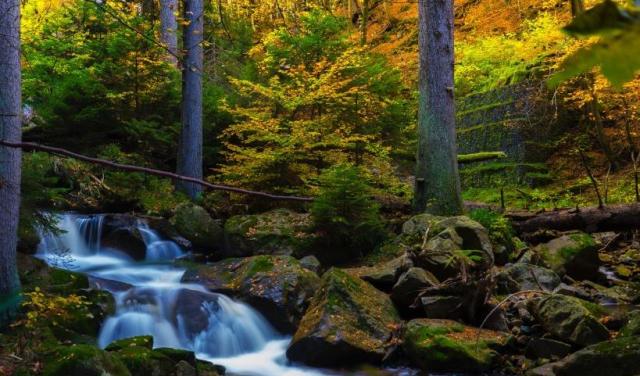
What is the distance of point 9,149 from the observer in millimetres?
5461

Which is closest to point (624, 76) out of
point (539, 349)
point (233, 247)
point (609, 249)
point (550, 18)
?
point (539, 349)

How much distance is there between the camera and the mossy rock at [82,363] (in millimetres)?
4641

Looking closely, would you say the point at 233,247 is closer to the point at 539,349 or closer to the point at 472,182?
the point at 539,349

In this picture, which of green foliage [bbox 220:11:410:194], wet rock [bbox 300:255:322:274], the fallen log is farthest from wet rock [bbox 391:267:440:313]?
green foliage [bbox 220:11:410:194]

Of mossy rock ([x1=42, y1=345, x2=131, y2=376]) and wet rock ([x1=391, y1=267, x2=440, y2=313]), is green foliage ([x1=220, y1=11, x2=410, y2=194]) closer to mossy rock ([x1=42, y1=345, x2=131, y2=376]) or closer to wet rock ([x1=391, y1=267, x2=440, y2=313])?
wet rock ([x1=391, y1=267, x2=440, y2=313])

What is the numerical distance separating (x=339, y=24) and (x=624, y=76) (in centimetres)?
1266

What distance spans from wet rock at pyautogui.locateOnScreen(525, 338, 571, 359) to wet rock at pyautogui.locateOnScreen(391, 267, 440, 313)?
5.00ft

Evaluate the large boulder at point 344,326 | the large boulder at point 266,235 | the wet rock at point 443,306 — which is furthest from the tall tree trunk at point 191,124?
the wet rock at point 443,306

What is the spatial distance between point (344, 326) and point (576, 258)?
4.33 m

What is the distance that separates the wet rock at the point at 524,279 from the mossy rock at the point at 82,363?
4.87 meters

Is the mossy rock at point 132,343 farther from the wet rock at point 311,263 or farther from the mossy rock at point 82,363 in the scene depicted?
the wet rock at point 311,263

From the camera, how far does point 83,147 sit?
512 inches

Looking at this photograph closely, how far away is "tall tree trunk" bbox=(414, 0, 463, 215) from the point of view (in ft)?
31.3

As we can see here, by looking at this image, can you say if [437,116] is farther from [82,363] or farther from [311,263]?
[82,363]
